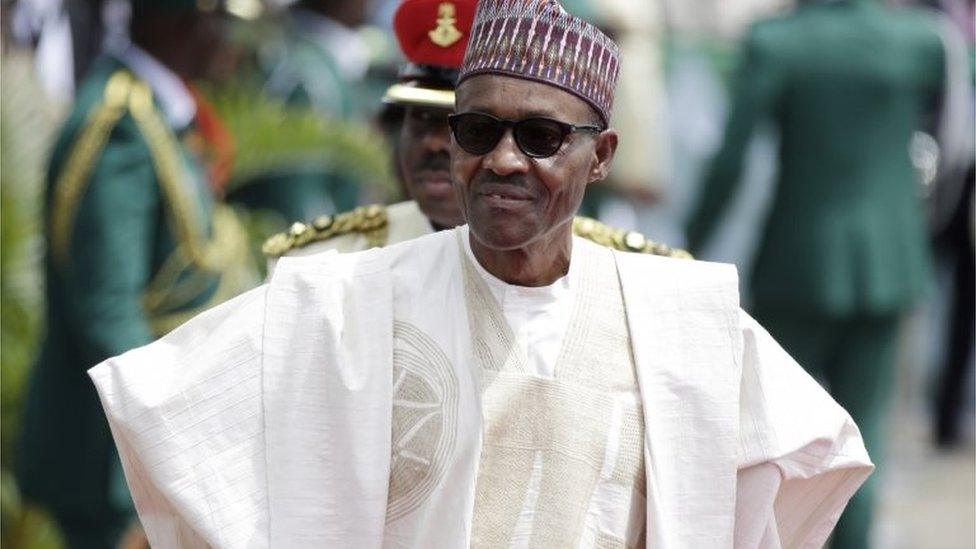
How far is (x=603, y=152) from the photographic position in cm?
432

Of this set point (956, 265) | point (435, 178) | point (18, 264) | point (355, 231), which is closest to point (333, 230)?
point (355, 231)

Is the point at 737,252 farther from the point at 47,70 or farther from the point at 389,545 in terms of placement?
the point at 389,545

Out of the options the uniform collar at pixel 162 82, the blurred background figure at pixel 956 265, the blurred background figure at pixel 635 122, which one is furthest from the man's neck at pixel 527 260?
the blurred background figure at pixel 956 265

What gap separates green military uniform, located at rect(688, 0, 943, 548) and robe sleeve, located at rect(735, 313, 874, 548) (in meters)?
3.85

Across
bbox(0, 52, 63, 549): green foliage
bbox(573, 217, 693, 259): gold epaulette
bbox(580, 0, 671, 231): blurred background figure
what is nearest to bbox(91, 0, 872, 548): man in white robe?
bbox(573, 217, 693, 259): gold epaulette

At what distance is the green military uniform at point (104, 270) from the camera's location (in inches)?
258

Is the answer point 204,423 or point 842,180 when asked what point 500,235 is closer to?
point 204,423

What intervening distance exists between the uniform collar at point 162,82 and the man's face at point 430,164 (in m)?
1.38

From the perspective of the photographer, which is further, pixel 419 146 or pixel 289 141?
pixel 289 141

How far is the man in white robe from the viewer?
160 inches

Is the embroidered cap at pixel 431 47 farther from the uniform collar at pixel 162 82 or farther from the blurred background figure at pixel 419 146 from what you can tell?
the uniform collar at pixel 162 82

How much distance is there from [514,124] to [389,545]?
30.4 inches

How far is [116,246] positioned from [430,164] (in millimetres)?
1428

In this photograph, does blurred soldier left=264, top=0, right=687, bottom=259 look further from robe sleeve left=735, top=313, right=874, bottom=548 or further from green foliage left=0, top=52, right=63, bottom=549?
green foliage left=0, top=52, right=63, bottom=549
